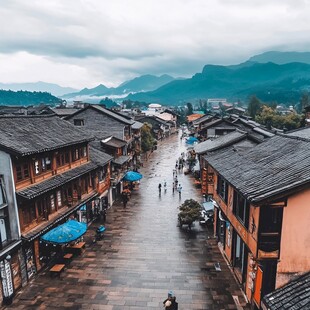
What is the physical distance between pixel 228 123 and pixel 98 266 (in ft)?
159

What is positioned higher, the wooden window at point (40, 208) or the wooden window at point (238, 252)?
the wooden window at point (40, 208)

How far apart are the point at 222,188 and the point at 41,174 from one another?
1454cm

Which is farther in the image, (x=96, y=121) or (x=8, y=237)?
Answer: (x=96, y=121)

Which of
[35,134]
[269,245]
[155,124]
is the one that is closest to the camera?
[269,245]

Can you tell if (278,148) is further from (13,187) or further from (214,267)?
(13,187)

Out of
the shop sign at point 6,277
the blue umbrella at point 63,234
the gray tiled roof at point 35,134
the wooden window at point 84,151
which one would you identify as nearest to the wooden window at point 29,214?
the blue umbrella at point 63,234

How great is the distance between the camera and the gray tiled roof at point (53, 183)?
19.2 m

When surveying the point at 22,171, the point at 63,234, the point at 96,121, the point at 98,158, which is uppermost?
the point at 96,121

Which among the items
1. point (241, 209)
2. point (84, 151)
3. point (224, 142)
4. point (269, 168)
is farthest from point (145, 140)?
point (269, 168)

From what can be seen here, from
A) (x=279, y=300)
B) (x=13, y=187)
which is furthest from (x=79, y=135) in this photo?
(x=279, y=300)

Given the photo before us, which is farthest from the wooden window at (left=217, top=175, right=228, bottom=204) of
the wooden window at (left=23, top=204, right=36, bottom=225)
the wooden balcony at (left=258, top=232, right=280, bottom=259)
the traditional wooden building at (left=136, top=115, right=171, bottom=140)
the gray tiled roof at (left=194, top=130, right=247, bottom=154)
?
the traditional wooden building at (left=136, top=115, right=171, bottom=140)

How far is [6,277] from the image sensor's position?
17797mm

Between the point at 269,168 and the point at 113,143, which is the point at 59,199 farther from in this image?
the point at 113,143

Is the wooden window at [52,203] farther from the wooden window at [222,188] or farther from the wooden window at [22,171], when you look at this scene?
the wooden window at [222,188]
